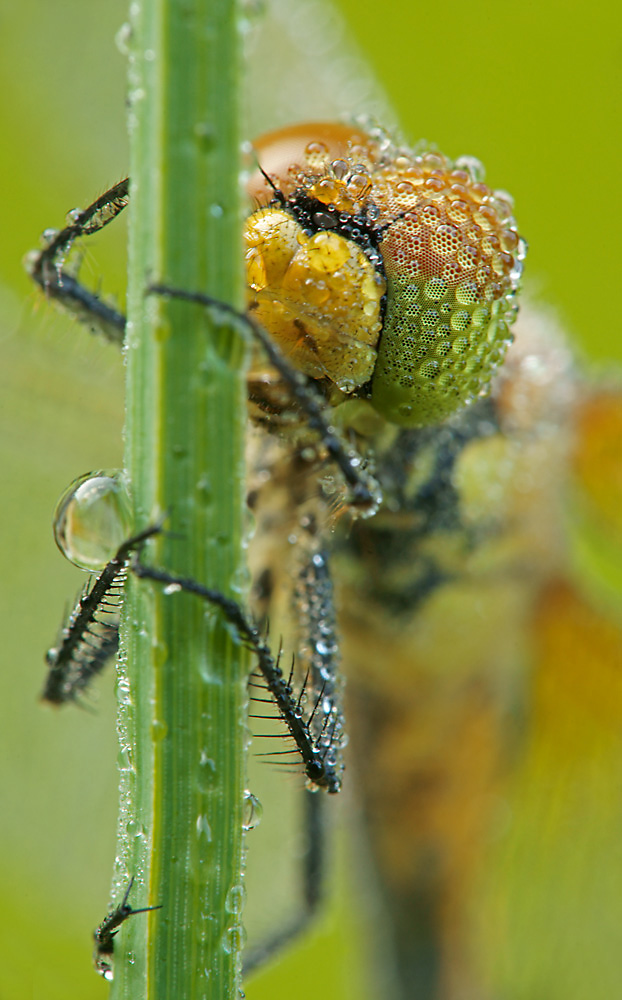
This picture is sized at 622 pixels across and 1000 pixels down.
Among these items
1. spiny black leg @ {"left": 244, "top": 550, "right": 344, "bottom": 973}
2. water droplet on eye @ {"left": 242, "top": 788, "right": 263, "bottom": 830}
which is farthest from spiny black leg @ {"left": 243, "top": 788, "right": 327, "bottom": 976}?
water droplet on eye @ {"left": 242, "top": 788, "right": 263, "bottom": 830}

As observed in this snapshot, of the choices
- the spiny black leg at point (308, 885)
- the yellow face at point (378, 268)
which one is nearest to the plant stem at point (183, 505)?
the yellow face at point (378, 268)

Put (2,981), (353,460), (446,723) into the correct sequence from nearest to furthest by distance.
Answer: (353,460) → (2,981) → (446,723)

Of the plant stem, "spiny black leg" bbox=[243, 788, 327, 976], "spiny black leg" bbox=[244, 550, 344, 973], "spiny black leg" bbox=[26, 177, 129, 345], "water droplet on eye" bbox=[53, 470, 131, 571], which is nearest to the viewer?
the plant stem

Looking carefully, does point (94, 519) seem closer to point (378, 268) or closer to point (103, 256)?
point (378, 268)

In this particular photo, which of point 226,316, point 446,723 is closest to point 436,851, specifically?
point 446,723

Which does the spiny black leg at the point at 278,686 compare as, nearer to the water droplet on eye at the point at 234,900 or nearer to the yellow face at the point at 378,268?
the water droplet on eye at the point at 234,900

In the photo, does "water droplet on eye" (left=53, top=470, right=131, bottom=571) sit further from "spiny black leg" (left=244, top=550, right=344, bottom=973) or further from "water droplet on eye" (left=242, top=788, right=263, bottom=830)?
"spiny black leg" (left=244, top=550, right=344, bottom=973)

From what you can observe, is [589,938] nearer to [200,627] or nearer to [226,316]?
[200,627]
